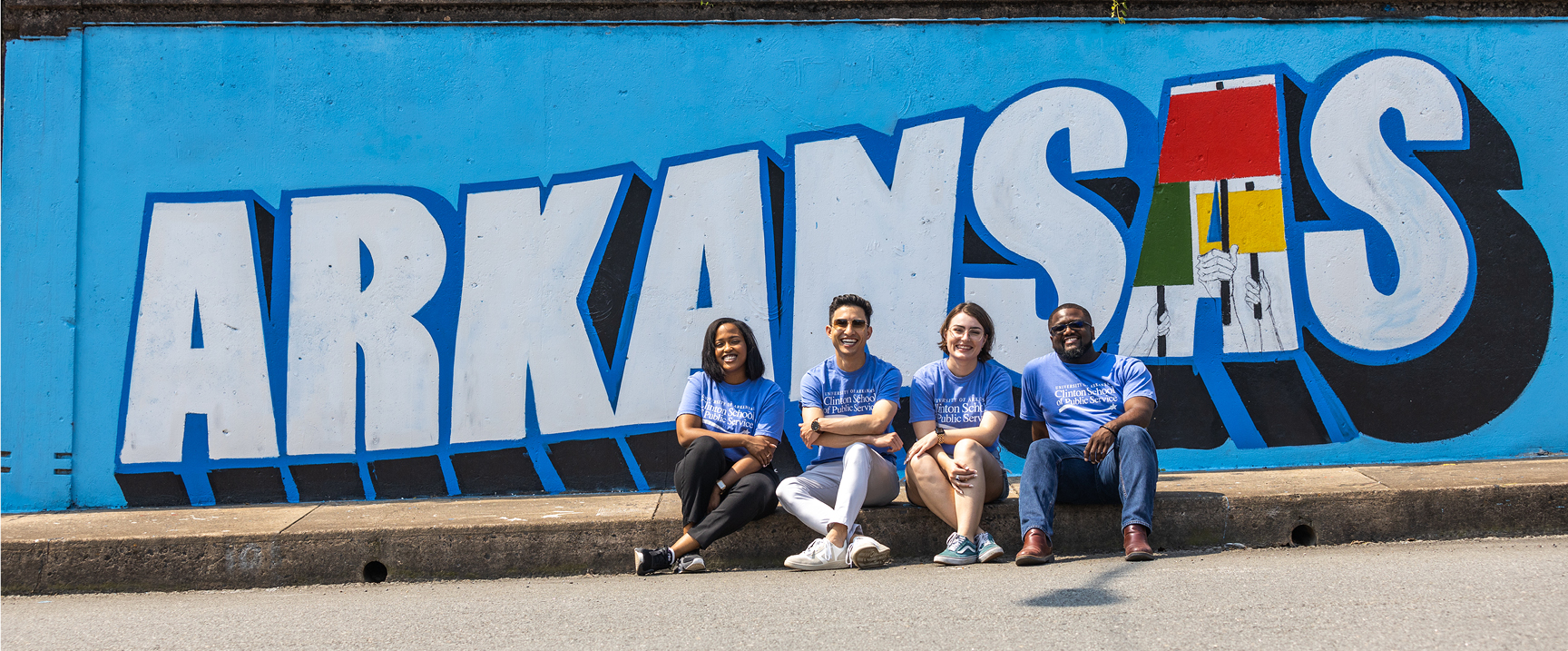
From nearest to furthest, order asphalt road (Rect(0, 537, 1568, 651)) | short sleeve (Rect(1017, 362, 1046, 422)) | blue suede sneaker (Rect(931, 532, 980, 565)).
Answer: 1. asphalt road (Rect(0, 537, 1568, 651))
2. blue suede sneaker (Rect(931, 532, 980, 565))
3. short sleeve (Rect(1017, 362, 1046, 422))

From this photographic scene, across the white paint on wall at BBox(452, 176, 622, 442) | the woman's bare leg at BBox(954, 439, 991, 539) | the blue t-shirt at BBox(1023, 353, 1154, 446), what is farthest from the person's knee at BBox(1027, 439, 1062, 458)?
the white paint on wall at BBox(452, 176, 622, 442)

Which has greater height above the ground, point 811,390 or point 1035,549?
point 811,390

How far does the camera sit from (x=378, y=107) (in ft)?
17.4

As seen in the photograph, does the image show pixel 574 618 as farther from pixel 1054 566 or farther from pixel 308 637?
pixel 1054 566

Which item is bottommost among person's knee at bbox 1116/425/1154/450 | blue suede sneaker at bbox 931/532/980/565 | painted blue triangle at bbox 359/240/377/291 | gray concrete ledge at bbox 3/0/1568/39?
blue suede sneaker at bbox 931/532/980/565

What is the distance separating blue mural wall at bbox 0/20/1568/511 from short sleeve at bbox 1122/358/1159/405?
1067 mm

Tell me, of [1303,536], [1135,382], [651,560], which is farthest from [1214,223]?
[651,560]

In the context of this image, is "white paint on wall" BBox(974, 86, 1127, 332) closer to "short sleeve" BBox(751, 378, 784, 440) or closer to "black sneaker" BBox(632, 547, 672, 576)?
"short sleeve" BBox(751, 378, 784, 440)

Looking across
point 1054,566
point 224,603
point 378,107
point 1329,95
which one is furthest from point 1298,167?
point 224,603

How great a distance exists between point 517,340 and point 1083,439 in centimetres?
317

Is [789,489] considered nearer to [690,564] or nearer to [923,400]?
[690,564]

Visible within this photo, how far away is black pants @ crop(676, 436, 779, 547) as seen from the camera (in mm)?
3953

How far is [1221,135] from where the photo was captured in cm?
534

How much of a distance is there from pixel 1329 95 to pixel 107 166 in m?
7.20
